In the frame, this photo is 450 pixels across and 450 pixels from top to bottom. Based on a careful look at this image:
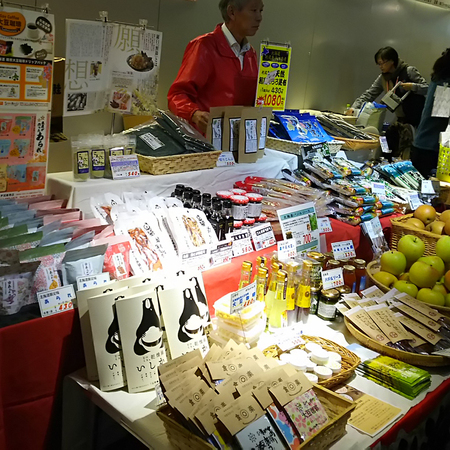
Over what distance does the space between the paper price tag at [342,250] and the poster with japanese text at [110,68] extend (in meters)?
1.19

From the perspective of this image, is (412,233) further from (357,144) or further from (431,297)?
(357,144)

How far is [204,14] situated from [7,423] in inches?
165

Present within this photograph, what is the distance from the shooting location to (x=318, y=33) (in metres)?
6.11

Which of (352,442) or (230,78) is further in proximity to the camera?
(230,78)

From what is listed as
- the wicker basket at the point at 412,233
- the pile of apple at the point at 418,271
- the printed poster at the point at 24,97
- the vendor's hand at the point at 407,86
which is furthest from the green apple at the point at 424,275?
the vendor's hand at the point at 407,86

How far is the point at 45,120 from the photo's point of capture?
A: 208 centimetres

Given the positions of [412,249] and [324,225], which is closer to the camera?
[412,249]

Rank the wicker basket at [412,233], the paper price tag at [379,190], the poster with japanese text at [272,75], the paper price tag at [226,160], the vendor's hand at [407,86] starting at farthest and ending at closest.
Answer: the vendor's hand at [407,86] < the paper price tag at [379,190] < the poster with japanese text at [272,75] < the paper price tag at [226,160] < the wicker basket at [412,233]

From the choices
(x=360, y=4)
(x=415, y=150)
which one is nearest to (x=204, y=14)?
(x=415, y=150)

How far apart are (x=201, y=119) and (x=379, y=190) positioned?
130 centimetres

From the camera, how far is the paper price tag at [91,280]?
1.63m

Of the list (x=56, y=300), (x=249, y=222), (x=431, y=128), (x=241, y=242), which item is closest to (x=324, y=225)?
(x=249, y=222)

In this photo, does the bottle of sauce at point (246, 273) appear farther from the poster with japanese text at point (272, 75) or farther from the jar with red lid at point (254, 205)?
the poster with japanese text at point (272, 75)

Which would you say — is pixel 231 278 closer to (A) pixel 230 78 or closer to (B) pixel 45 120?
(B) pixel 45 120
